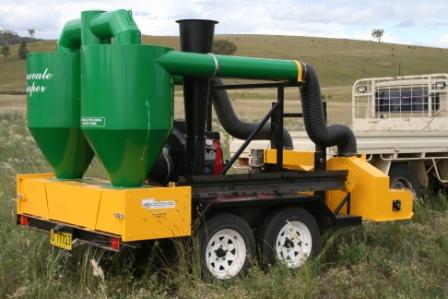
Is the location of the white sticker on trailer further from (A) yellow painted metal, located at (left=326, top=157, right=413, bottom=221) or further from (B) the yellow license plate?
(A) yellow painted metal, located at (left=326, top=157, right=413, bottom=221)

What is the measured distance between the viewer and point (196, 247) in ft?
19.7

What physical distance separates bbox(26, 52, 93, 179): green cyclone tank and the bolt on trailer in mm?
10

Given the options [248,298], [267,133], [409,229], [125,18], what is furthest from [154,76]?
[409,229]

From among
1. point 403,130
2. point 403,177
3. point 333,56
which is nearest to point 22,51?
point 333,56

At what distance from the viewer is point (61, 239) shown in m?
6.27

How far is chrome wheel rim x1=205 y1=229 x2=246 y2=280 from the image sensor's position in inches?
245

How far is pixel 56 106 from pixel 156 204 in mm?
1518

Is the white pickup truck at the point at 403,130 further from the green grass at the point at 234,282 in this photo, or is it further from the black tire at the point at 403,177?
the green grass at the point at 234,282

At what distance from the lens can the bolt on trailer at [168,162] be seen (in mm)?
5684

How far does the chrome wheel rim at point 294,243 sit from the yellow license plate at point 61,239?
1955mm

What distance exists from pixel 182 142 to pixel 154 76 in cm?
113

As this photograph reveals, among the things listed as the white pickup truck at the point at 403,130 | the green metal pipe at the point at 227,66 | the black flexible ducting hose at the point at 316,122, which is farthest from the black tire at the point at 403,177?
the green metal pipe at the point at 227,66

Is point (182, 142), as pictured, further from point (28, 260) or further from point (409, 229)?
point (409, 229)

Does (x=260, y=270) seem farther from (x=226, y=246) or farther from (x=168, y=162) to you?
(x=168, y=162)
